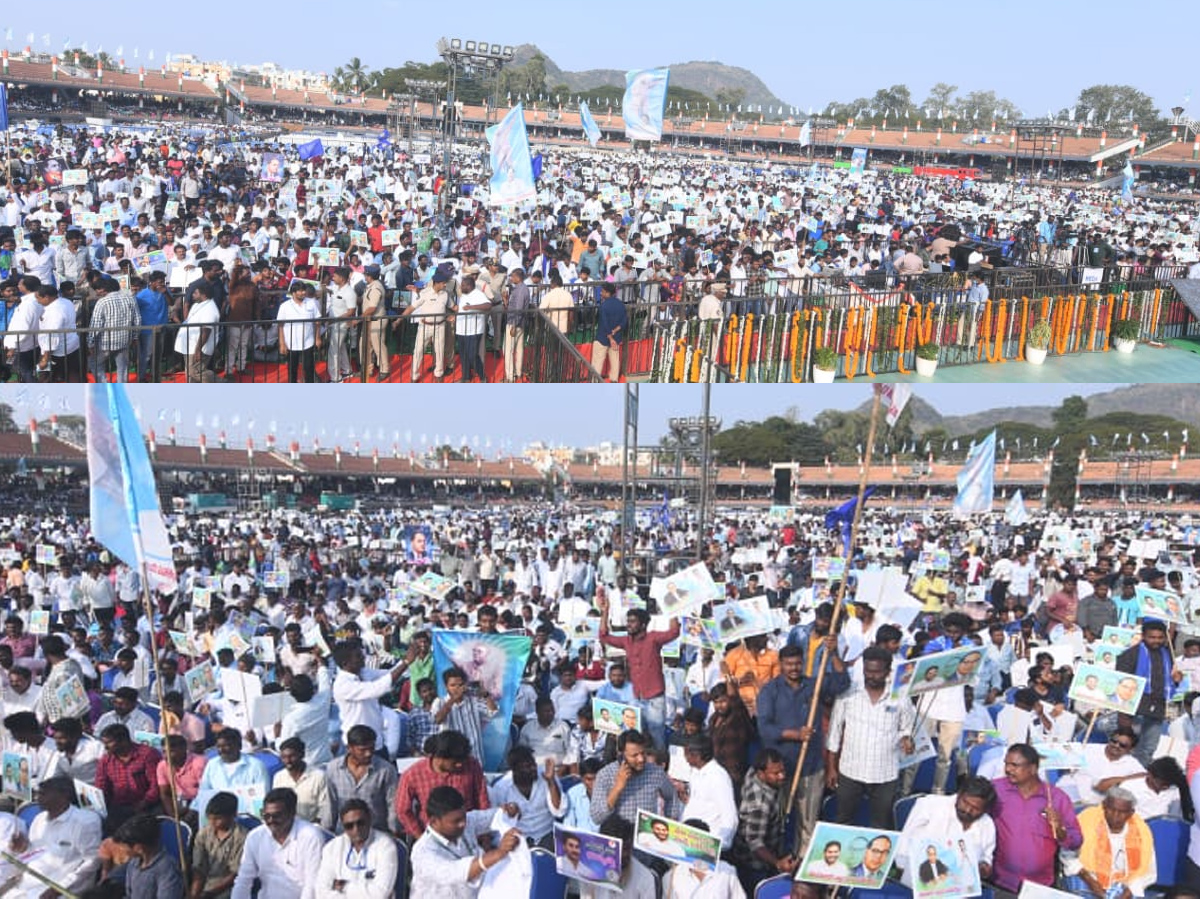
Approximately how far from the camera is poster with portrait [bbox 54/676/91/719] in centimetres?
700

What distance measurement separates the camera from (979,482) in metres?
14.9

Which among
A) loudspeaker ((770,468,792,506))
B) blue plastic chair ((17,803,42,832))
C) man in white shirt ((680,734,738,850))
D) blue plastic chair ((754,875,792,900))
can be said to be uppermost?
man in white shirt ((680,734,738,850))

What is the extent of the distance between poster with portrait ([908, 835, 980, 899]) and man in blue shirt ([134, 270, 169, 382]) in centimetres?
1002

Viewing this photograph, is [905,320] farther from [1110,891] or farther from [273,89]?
[273,89]

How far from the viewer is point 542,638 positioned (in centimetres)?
963

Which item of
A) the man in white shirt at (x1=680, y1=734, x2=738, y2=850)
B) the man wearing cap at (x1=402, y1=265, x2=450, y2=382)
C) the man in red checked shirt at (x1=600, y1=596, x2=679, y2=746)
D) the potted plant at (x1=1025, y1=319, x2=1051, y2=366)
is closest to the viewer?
the man in white shirt at (x1=680, y1=734, x2=738, y2=850)

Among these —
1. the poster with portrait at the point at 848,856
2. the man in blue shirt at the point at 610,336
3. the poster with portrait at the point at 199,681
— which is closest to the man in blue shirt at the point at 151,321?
the man in blue shirt at the point at 610,336

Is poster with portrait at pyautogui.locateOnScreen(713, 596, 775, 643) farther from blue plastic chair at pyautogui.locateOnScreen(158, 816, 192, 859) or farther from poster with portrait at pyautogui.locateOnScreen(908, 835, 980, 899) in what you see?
blue plastic chair at pyautogui.locateOnScreen(158, 816, 192, 859)

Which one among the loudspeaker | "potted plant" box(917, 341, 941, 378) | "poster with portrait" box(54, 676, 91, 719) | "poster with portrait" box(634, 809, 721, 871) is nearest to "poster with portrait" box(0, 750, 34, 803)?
"poster with portrait" box(54, 676, 91, 719)

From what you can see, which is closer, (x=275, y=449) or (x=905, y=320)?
(x=905, y=320)

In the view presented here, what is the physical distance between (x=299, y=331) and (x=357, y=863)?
29.4ft

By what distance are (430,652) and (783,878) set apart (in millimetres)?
3416

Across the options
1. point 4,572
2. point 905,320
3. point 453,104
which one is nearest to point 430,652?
point 4,572

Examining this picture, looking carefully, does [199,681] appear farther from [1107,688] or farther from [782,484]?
[782,484]
